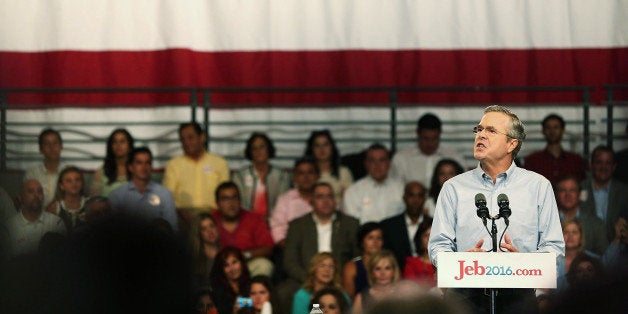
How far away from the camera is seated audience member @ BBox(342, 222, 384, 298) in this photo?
747cm

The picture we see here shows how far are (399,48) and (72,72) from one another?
238 cm

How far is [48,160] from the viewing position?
8.42m

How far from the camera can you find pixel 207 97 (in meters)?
8.65

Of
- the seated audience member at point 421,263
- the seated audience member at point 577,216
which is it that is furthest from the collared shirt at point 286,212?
the seated audience member at point 577,216

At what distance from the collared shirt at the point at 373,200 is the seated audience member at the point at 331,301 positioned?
129 cm

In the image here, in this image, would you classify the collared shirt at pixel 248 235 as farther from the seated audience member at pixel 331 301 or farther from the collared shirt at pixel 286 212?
the seated audience member at pixel 331 301

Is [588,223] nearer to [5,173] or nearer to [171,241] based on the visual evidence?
[5,173]

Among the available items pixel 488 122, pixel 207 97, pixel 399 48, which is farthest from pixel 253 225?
pixel 488 122

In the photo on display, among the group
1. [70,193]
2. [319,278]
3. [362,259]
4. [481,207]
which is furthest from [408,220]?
[481,207]

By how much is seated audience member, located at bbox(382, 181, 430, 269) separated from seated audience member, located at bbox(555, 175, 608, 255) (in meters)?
0.89

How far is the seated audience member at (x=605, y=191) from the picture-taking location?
322 inches

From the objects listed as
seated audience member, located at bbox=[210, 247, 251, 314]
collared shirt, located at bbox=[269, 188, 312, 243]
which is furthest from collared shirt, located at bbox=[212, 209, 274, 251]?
seated audience member, located at bbox=[210, 247, 251, 314]

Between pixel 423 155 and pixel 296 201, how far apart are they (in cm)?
96

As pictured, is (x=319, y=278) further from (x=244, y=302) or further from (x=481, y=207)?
(x=481, y=207)
